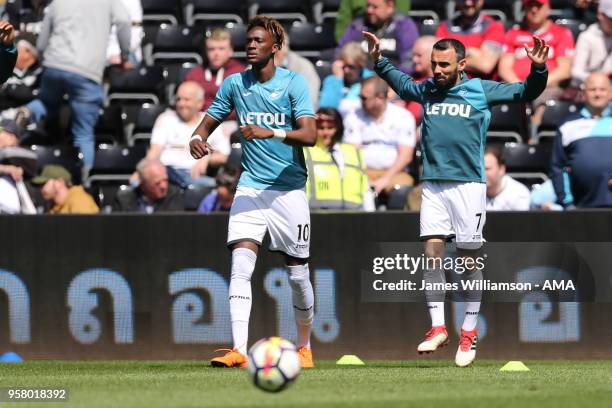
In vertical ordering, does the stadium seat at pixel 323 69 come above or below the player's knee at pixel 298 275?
above

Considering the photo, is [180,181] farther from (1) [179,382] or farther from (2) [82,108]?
(1) [179,382]

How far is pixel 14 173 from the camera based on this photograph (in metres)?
13.5

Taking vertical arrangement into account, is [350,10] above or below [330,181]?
above

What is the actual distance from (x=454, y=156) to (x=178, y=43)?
741cm

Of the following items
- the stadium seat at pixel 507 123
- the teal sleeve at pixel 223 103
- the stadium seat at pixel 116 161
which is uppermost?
the teal sleeve at pixel 223 103

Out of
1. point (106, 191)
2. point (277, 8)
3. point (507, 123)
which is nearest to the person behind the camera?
point (106, 191)

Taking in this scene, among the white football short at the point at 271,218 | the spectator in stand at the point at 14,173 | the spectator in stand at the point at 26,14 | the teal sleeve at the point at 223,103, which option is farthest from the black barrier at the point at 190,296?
the spectator in stand at the point at 26,14

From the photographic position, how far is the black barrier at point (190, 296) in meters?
12.3

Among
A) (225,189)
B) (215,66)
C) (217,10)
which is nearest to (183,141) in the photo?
(215,66)

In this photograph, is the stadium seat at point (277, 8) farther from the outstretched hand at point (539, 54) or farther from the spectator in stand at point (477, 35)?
the outstretched hand at point (539, 54)

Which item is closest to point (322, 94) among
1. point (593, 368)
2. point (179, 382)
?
point (593, 368)

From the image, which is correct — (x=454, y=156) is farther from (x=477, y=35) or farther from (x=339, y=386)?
(x=477, y=35)

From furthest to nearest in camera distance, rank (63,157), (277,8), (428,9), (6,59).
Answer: (277,8)
(428,9)
(63,157)
(6,59)

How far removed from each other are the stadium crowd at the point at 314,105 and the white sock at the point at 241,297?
2.96 m
